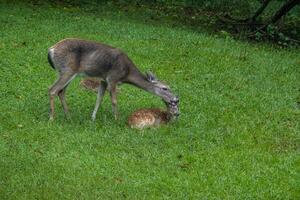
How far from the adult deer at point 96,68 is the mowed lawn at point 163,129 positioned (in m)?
0.43

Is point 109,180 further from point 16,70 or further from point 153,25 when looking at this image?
point 153,25

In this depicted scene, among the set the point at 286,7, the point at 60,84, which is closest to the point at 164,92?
the point at 60,84

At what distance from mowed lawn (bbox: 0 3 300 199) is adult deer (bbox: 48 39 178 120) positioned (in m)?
0.43

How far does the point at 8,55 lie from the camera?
45.7 feet

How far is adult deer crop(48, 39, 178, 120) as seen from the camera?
10.3 m

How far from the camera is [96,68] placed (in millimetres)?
10477

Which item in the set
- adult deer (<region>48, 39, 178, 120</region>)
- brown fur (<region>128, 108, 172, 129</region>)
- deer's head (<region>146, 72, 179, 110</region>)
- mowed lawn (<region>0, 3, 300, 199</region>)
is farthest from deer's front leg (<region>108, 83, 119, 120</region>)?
deer's head (<region>146, 72, 179, 110</region>)

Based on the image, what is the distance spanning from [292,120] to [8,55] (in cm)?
617

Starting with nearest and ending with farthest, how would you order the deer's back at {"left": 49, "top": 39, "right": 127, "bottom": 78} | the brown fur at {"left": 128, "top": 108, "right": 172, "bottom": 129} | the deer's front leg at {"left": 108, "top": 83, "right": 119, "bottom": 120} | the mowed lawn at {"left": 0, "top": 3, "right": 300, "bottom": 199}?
1. the mowed lawn at {"left": 0, "top": 3, "right": 300, "bottom": 199}
2. the brown fur at {"left": 128, "top": 108, "right": 172, "bottom": 129}
3. the deer's back at {"left": 49, "top": 39, "right": 127, "bottom": 78}
4. the deer's front leg at {"left": 108, "top": 83, "right": 119, "bottom": 120}

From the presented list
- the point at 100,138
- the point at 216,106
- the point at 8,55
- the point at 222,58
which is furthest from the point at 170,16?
the point at 100,138

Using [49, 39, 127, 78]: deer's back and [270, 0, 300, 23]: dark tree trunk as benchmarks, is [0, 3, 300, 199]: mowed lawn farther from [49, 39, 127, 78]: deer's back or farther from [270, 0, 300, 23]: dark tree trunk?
[270, 0, 300, 23]: dark tree trunk

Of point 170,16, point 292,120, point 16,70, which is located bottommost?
point 170,16

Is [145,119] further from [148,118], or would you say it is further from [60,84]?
[60,84]

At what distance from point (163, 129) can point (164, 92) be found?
0.75 m
